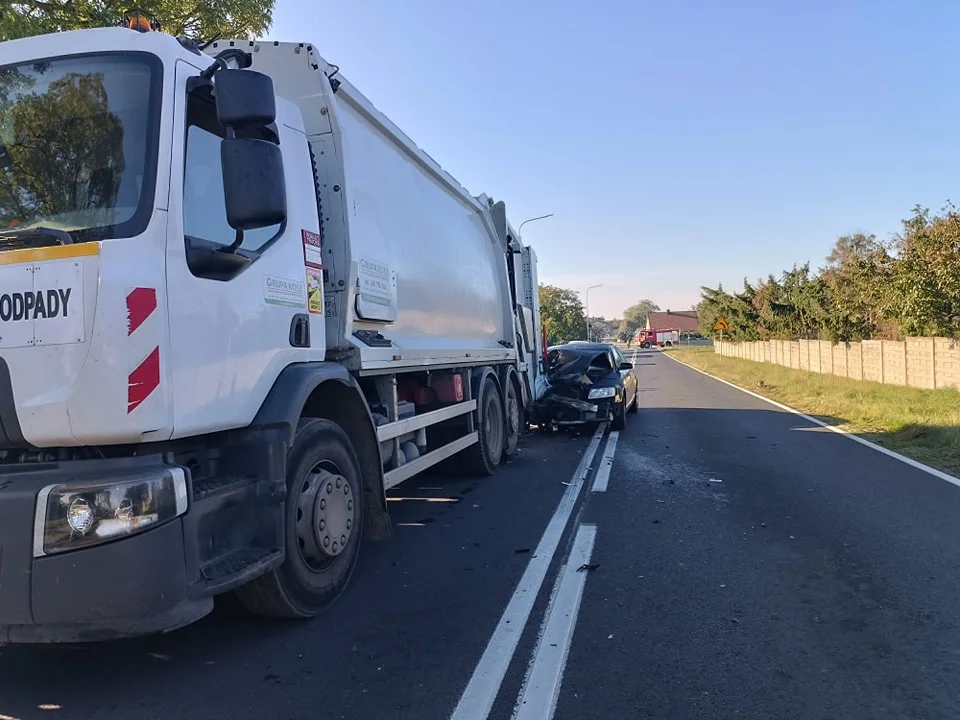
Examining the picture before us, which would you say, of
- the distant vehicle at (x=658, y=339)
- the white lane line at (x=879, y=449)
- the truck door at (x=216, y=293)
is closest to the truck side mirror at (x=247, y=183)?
the truck door at (x=216, y=293)

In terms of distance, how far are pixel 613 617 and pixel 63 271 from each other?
11.2 ft

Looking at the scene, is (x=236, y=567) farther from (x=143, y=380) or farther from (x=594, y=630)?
(x=594, y=630)

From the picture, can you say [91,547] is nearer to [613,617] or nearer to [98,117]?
[98,117]

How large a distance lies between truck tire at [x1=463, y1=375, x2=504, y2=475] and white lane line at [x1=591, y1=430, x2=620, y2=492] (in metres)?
1.31

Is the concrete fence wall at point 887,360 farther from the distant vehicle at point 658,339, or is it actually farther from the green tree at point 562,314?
the distant vehicle at point 658,339

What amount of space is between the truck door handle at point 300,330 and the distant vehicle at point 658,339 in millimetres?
99477

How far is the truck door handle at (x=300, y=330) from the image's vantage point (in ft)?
13.7

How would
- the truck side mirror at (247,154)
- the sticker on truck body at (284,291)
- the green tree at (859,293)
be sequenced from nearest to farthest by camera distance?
the truck side mirror at (247,154), the sticker on truck body at (284,291), the green tree at (859,293)

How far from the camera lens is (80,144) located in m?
3.34

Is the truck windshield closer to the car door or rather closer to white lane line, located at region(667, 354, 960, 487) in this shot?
white lane line, located at region(667, 354, 960, 487)

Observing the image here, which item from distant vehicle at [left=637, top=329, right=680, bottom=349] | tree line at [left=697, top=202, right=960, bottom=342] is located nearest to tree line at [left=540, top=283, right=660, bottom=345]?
distant vehicle at [left=637, top=329, right=680, bottom=349]

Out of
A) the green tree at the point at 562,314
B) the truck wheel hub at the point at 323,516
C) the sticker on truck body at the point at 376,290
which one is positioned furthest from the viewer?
the green tree at the point at 562,314

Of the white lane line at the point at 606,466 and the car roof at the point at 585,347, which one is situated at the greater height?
the car roof at the point at 585,347

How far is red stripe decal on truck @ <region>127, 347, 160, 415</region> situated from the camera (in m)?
2.99
